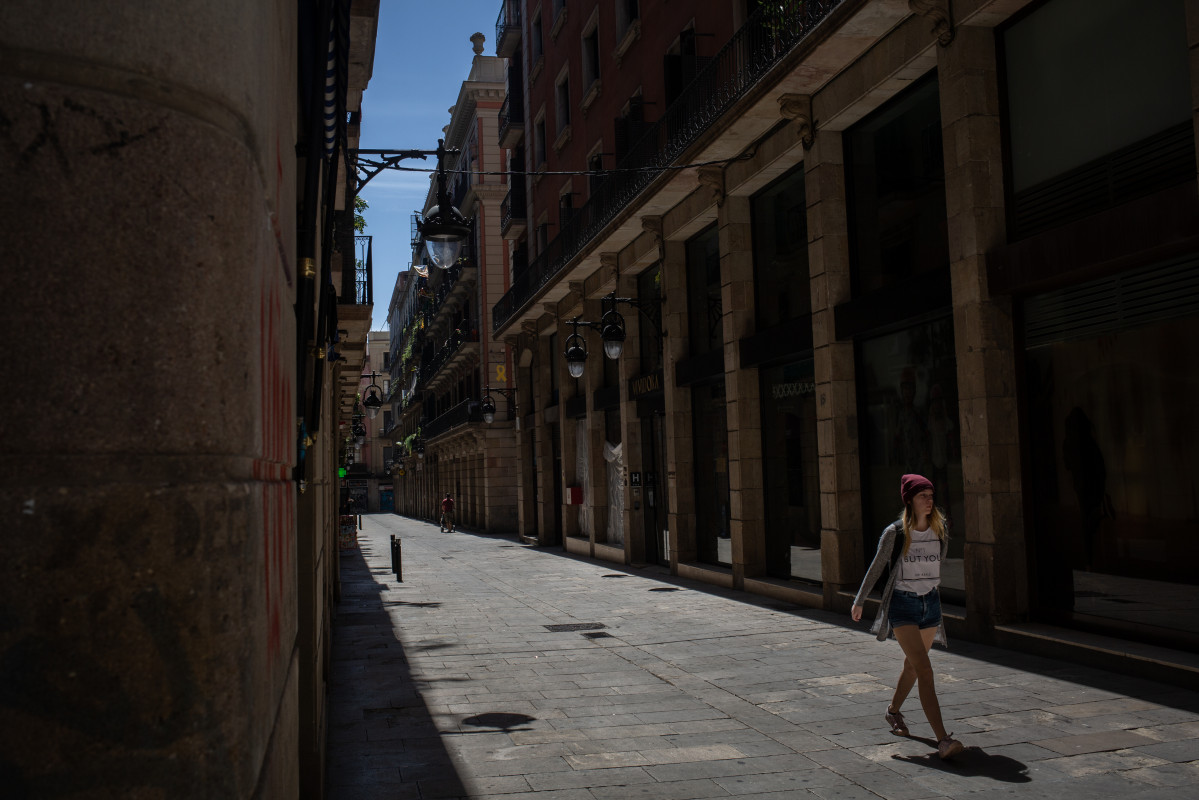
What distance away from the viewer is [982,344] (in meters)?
10.3

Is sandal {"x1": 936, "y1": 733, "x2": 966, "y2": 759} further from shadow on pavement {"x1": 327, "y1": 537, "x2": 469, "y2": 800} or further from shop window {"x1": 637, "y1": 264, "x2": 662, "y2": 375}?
shop window {"x1": 637, "y1": 264, "x2": 662, "y2": 375}

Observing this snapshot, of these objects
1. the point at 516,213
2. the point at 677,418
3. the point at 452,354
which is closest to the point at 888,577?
the point at 677,418

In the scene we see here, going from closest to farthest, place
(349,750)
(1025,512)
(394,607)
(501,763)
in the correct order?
(501,763) → (349,750) → (1025,512) → (394,607)

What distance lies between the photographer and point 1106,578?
30.5 feet

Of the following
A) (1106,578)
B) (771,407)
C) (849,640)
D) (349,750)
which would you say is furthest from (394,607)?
(1106,578)

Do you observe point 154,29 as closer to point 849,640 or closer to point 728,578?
point 849,640

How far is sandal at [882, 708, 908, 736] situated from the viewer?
22.9ft

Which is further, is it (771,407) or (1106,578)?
(771,407)

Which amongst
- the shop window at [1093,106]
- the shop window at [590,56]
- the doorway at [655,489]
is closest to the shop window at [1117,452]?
the shop window at [1093,106]

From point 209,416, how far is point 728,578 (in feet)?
51.9

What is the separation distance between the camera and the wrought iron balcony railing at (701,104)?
13961mm

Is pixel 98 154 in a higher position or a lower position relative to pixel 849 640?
higher

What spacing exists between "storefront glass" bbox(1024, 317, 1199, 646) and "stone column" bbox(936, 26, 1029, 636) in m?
0.24

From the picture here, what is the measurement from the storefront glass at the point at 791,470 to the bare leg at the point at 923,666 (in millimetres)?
7762
